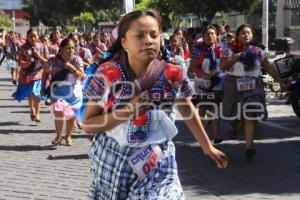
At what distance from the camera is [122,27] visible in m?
3.47

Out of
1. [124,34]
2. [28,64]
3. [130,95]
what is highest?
[124,34]

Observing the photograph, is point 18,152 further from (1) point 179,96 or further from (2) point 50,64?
(1) point 179,96

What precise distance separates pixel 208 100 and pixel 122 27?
5.69 metres

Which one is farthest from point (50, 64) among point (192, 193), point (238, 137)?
point (192, 193)

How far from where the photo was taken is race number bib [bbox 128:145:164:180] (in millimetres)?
3393

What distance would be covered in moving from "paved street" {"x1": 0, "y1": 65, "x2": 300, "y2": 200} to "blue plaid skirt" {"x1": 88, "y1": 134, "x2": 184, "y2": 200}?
268 cm

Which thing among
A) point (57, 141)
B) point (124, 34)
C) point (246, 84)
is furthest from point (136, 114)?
point (57, 141)

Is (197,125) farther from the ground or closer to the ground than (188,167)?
farther from the ground

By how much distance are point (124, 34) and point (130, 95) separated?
0.35 m

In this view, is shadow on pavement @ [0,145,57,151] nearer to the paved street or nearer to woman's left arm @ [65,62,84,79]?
the paved street

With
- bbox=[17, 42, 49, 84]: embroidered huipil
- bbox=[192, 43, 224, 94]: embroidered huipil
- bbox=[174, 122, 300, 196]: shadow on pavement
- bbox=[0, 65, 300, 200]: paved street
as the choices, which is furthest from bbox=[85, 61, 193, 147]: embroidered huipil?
bbox=[17, 42, 49, 84]: embroidered huipil

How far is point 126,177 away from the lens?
3436 millimetres

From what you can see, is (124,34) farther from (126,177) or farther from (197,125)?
(126,177)

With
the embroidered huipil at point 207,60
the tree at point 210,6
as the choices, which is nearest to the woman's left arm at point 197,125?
the embroidered huipil at point 207,60
